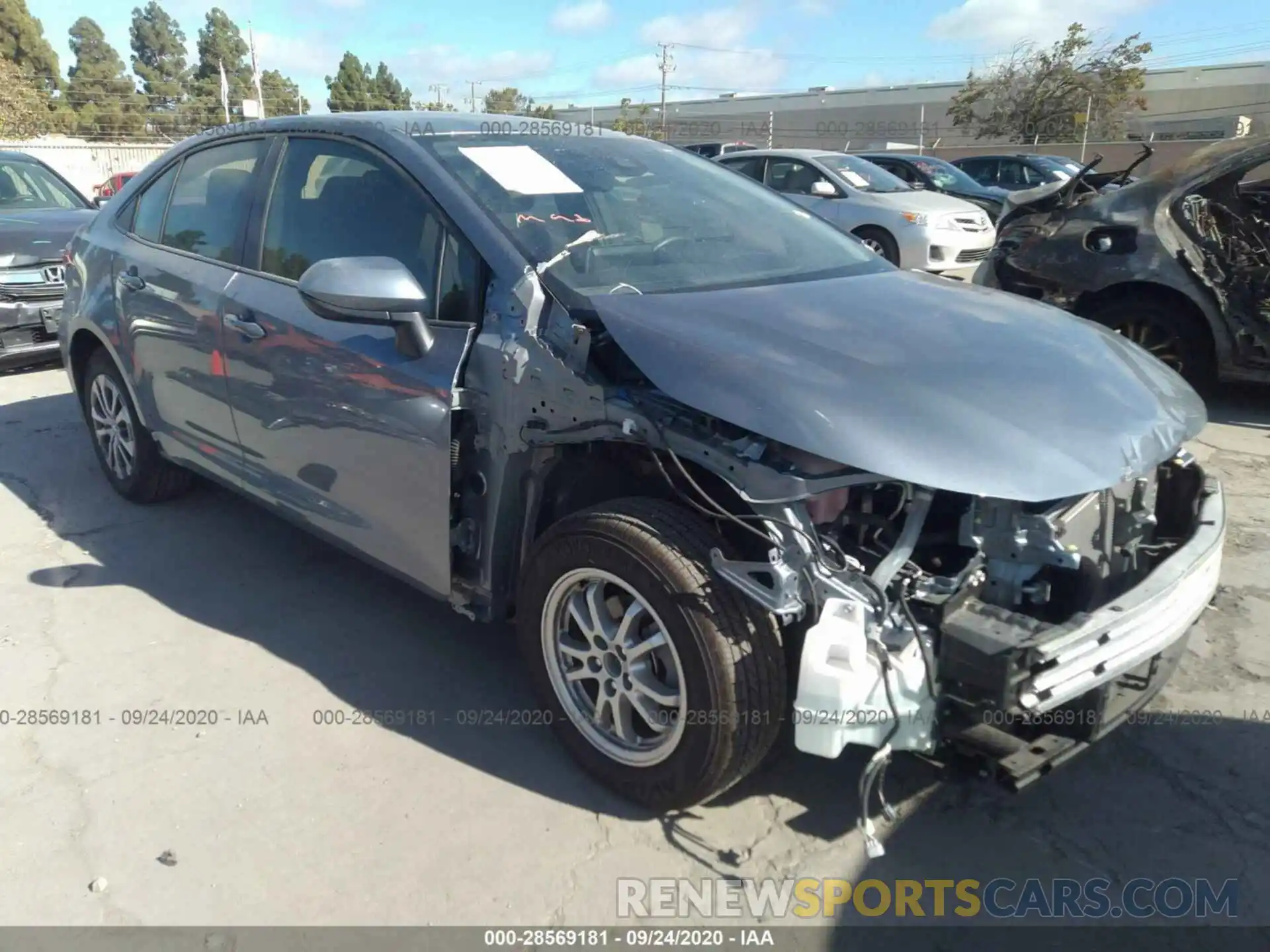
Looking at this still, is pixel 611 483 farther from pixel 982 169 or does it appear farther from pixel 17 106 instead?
pixel 17 106

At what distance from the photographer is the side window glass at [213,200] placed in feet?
12.0

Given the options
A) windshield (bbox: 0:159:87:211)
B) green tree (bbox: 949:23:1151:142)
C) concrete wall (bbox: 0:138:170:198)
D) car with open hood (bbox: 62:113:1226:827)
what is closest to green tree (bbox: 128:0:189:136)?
concrete wall (bbox: 0:138:170:198)

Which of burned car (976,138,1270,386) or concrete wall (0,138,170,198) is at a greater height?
concrete wall (0,138,170,198)

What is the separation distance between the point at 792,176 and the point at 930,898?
1041 centimetres

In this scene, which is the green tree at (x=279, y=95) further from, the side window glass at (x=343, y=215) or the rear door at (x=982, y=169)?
the side window glass at (x=343, y=215)

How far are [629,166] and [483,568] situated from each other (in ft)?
5.01

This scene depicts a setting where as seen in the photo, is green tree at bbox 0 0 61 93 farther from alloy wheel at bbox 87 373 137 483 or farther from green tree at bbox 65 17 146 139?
alloy wheel at bbox 87 373 137 483

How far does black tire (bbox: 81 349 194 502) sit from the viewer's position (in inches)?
177

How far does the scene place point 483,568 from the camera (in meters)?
2.82

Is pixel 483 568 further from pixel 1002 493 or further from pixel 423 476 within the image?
pixel 1002 493

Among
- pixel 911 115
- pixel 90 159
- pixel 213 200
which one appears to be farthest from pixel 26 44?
pixel 213 200

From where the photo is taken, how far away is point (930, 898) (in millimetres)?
2291

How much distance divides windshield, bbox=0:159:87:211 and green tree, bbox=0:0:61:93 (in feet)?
154

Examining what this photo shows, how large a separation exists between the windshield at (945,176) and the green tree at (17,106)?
3318 centimetres
